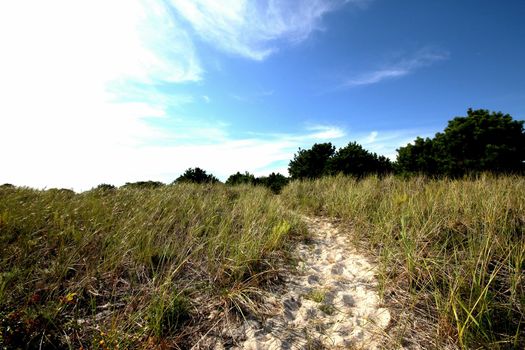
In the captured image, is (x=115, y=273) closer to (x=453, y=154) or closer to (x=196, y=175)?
(x=196, y=175)

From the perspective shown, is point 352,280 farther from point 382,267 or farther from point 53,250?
point 53,250

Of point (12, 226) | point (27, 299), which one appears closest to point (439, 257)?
point (27, 299)

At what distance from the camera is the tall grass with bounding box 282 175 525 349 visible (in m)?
2.72

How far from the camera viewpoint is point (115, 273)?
359 cm

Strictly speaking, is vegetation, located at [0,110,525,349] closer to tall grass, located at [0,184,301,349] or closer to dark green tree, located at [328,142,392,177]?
tall grass, located at [0,184,301,349]

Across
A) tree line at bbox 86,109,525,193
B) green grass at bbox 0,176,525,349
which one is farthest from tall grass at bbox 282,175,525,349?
tree line at bbox 86,109,525,193

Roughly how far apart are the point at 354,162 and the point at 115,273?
13.8 meters

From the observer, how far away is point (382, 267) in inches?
158

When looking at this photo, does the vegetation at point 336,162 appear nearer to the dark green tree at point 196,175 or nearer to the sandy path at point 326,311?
the dark green tree at point 196,175

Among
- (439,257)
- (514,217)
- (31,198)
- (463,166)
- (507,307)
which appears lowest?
(507,307)

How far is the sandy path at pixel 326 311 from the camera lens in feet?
9.20

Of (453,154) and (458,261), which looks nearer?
(458,261)

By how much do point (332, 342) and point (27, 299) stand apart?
3.22 metres

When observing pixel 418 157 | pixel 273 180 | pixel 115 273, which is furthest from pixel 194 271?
pixel 418 157
